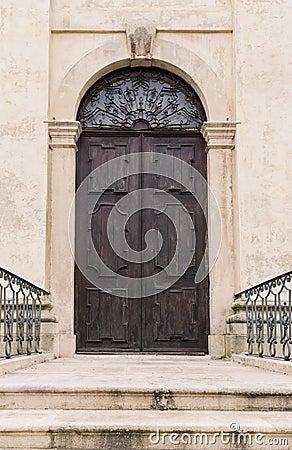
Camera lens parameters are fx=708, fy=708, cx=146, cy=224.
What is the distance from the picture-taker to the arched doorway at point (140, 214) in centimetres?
961

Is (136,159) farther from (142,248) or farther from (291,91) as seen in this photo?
(291,91)

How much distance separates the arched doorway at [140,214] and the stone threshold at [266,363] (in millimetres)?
1419

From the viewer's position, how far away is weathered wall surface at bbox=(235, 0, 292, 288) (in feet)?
30.1

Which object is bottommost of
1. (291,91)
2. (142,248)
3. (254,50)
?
(142,248)

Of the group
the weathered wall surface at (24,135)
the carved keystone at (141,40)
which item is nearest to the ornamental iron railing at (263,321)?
the weathered wall surface at (24,135)

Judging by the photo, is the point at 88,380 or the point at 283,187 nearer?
the point at 88,380

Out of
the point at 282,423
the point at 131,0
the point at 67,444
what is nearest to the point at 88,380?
the point at 67,444

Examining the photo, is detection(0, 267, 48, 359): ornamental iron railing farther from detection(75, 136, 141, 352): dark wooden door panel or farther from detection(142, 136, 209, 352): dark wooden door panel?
detection(142, 136, 209, 352): dark wooden door panel

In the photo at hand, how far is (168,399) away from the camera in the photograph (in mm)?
4832

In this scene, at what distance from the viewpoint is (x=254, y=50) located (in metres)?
9.63

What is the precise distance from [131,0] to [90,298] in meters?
4.26
